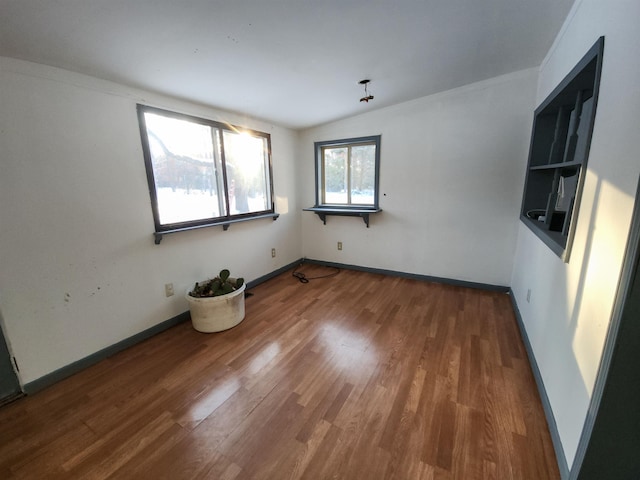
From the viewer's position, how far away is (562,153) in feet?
7.05

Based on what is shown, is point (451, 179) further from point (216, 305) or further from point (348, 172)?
point (216, 305)

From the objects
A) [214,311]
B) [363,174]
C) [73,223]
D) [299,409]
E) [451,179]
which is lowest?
[299,409]

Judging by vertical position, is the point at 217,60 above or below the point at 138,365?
above

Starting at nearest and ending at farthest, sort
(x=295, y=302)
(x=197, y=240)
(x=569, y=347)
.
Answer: (x=569, y=347), (x=197, y=240), (x=295, y=302)

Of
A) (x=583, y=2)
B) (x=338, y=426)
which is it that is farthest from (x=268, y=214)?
(x=583, y=2)

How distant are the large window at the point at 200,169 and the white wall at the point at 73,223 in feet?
0.37

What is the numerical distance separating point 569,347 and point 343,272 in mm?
2728

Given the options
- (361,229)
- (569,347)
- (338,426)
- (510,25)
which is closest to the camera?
(569,347)

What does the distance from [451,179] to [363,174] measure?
3.65ft

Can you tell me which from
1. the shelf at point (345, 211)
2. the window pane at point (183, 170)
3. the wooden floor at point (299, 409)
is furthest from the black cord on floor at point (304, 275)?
the window pane at point (183, 170)

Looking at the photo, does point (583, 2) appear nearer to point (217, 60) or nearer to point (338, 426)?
point (217, 60)

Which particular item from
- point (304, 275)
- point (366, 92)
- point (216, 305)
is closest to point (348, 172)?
point (366, 92)

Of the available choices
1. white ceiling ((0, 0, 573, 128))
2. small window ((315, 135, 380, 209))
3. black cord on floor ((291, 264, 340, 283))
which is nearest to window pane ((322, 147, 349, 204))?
small window ((315, 135, 380, 209))

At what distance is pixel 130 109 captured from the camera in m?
2.02
